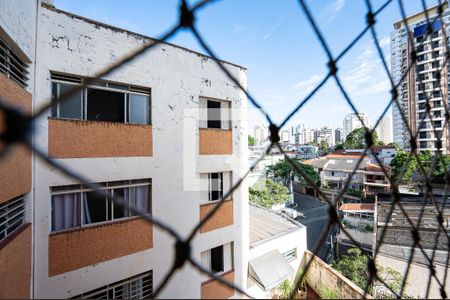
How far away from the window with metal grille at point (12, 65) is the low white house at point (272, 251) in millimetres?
4819

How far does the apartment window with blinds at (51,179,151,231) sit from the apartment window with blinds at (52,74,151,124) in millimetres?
1043

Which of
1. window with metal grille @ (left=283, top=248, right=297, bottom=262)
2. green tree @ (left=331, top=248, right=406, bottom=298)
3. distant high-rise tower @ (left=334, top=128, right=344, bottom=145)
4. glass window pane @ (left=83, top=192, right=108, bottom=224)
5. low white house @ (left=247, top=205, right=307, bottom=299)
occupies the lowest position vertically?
green tree @ (left=331, top=248, right=406, bottom=298)

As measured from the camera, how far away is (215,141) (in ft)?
15.8

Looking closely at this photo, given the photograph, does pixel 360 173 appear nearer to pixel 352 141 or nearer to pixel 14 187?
pixel 352 141

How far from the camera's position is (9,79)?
8.07ft

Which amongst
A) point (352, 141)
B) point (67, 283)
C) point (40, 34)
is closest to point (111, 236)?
point (67, 283)

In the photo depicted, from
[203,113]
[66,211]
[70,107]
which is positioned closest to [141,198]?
[66,211]

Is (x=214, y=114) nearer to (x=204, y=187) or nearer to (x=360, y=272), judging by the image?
(x=204, y=187)

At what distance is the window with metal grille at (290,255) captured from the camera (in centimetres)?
617

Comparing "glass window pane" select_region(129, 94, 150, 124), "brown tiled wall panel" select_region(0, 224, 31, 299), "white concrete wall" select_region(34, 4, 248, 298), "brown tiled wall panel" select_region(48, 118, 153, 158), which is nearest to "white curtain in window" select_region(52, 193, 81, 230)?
"white concrete wall" select_region(34, 4, 248, 298)

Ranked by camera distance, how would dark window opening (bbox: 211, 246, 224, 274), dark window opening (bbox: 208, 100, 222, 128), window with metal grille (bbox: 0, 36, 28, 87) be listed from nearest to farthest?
window with metal grille (bbox: 0, 36, 28, 87) → dark window opening (bbox: 211, 246, 224, 274) → dark window opening (bbox: 208, 100, 222, 128)

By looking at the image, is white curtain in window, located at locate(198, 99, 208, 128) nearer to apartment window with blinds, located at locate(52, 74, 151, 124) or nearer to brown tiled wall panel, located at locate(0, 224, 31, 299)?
apartment window with blinds, located at locate(52, 74, 151, 124)

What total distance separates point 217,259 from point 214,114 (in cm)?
299

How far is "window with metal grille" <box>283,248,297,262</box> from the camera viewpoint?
617 centimetres
